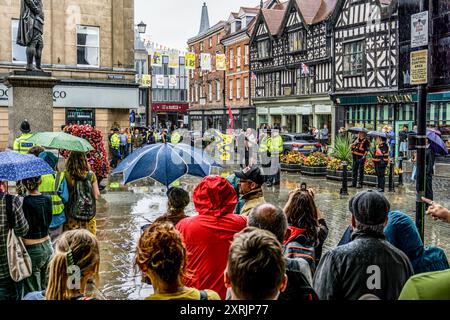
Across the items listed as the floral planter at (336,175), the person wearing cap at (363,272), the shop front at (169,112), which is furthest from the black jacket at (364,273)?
A: the shop front at (169,112)

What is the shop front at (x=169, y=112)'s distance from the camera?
85.9 metres

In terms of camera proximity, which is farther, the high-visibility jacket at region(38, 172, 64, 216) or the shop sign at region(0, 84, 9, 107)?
the shop sign at region(0, 84, 9, 107)

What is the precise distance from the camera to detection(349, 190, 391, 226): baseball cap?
11.8 feet

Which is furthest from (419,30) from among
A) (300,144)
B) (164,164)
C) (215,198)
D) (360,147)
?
(300,144)

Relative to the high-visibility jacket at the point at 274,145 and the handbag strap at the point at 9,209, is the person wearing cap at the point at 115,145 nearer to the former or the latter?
the high-visibility jacket at the point at 274,145

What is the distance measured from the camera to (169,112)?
88.2 m

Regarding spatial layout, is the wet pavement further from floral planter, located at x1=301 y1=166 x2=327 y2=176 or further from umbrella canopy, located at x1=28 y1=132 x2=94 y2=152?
umbrella canopy, located at x1=28 y1=132 x2=94 y2=152

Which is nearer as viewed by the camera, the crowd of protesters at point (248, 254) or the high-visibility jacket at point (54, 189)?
the crowd of protesters at point (248, 254)

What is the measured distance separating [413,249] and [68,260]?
2.52m

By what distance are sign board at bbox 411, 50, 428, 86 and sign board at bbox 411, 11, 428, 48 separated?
12 centimetres

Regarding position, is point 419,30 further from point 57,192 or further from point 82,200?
point 57,192

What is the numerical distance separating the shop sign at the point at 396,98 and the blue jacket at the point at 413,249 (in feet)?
91.9

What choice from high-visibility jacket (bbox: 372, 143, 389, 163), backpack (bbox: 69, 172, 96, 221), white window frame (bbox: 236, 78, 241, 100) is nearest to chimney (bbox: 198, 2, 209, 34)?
white window frame (bbox: 236, 78, 241, 100)
